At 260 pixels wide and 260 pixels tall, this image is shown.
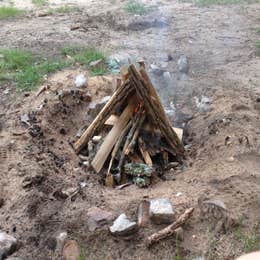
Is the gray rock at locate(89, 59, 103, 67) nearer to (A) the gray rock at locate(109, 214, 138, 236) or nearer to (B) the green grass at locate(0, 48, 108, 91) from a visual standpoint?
(B) the green grass at locate(0, 48, 108, 91)

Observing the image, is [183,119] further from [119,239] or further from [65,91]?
[119,239]

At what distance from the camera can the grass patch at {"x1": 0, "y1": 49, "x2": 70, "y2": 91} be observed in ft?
20.0

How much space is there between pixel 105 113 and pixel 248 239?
2.15 m

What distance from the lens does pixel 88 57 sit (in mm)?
6754

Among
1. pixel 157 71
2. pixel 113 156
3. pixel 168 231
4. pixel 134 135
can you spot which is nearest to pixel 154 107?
pixel 134 135

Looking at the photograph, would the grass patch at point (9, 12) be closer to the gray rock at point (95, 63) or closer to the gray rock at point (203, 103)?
the gray rock at point (95, 63)

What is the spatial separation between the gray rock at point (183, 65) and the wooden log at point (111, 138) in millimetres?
1822

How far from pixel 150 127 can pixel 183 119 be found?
733mm

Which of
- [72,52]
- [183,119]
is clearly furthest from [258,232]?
[72,52]

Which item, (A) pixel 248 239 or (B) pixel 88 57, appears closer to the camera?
(A) pixel 248 239

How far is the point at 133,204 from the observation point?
3834mm

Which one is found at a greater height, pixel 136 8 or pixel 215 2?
pixel 136 8

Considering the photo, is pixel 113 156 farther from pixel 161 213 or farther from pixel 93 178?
pixel 161 213

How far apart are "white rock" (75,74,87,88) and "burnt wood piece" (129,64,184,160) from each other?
1.40 meters
